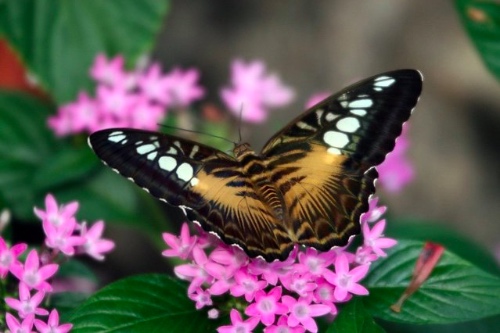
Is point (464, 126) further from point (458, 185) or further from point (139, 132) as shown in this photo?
point (139, 132)

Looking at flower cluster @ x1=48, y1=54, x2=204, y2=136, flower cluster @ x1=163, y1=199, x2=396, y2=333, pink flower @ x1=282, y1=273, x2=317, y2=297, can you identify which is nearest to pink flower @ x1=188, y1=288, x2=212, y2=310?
flower cluster @ x1=163, y1=199, x2=396, y2=333

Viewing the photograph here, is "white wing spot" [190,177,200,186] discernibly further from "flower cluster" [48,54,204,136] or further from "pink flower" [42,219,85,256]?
"flower cluster" [48,54,204,136]

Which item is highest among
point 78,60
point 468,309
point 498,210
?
point 468,309

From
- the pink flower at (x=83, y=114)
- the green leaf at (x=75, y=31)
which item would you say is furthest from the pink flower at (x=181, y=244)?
the green leaf at (x=75, y=31)

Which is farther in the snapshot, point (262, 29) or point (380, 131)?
point (262, 29)

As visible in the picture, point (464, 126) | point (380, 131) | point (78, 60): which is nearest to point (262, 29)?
point (464, 126)

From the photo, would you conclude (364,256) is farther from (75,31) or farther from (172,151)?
(75,31)

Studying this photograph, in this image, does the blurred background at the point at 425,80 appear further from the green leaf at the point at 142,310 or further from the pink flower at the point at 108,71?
the green leaf at the point at 142,310
